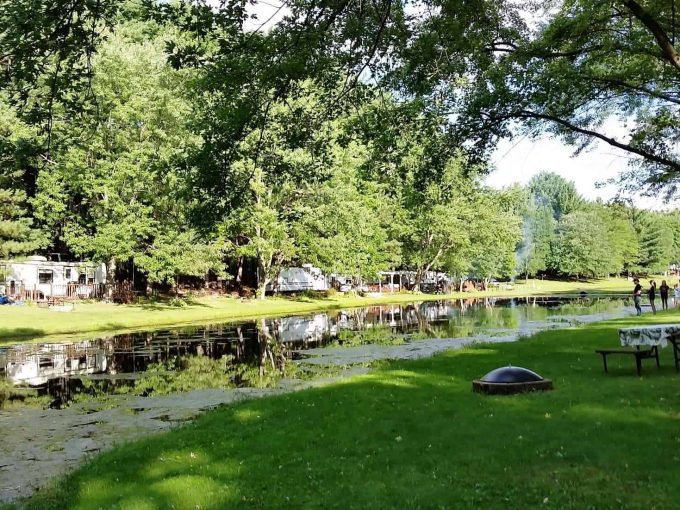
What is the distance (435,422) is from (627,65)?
1265 centimetres

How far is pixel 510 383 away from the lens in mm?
11883

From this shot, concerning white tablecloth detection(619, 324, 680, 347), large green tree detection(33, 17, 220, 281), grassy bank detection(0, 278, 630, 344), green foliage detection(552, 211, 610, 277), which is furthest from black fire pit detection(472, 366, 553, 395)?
green foliage detection(552, 211, 610, 277)

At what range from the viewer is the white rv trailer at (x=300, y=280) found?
70.2 metres

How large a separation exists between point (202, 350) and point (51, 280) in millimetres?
30596

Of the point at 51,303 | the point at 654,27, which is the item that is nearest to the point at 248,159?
the point at 654,27

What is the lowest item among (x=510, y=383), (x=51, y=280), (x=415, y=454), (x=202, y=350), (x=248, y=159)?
(x=202, y=350)

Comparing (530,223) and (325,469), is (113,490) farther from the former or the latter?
(530,223)

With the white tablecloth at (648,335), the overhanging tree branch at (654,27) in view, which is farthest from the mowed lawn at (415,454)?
the overhanging tree branch at (654,27)

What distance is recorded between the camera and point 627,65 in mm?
17297

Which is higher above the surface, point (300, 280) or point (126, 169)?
point (126, 169)

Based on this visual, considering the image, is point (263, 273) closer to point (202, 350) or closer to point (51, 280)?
point (51, 280)

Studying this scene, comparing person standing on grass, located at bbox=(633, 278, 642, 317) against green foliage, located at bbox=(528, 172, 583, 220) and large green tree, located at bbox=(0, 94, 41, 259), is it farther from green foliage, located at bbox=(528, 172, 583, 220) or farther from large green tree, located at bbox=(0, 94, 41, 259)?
green foliage, located at bbox=(528, 172, 583, 220)

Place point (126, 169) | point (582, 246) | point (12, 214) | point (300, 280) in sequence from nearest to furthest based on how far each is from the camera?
point (12, 214)
point (126, 169)
point (300, 280)
point (582, 246)

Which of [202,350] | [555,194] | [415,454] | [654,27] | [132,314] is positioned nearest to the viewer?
[415,454]
